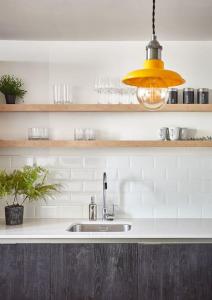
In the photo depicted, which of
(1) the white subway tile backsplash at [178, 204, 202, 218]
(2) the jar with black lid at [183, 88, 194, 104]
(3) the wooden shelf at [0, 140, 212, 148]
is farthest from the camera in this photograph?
(1) the white subway tile backsplash at [178, 204, 202, 218]

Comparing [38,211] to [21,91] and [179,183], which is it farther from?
[179,183]

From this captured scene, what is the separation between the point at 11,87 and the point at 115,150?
43.7 inches

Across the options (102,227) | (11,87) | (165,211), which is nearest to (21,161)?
(11,87)

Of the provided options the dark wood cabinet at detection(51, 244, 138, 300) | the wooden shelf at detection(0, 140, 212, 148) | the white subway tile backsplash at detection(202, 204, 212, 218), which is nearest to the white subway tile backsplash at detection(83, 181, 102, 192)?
the wooden shelf at detection(0, 140, 212, 148)

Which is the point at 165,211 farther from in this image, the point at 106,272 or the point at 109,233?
the point at 106,272

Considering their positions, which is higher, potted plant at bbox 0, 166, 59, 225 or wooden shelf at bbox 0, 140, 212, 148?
wooden shelf at bbox 0, 140, 212, 148

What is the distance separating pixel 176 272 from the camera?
8.48ft

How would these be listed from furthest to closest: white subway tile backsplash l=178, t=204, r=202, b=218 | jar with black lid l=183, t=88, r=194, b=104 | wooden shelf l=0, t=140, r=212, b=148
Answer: white subway tile backsplash l=178, t=204, r=202, b=218, jar with black lid l=183, t=88, r=194, b=104, wooden shelf l=0, t=140, r=212, b=148

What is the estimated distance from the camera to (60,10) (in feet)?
8.81

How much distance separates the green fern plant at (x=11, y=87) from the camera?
324 centimetres

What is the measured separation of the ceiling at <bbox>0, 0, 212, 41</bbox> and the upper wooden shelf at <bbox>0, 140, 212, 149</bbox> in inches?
37.9

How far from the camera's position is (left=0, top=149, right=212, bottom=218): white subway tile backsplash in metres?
3.34

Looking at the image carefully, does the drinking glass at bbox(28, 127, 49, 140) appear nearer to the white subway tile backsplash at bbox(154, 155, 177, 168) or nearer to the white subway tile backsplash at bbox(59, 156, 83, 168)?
the white subway tile backsplash at bbox(59, 156, 83, 168)

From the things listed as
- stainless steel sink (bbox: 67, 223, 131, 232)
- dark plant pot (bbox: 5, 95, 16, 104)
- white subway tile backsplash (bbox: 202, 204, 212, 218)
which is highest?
dark plant pot (bbox: 5, 95, 16, 104)
